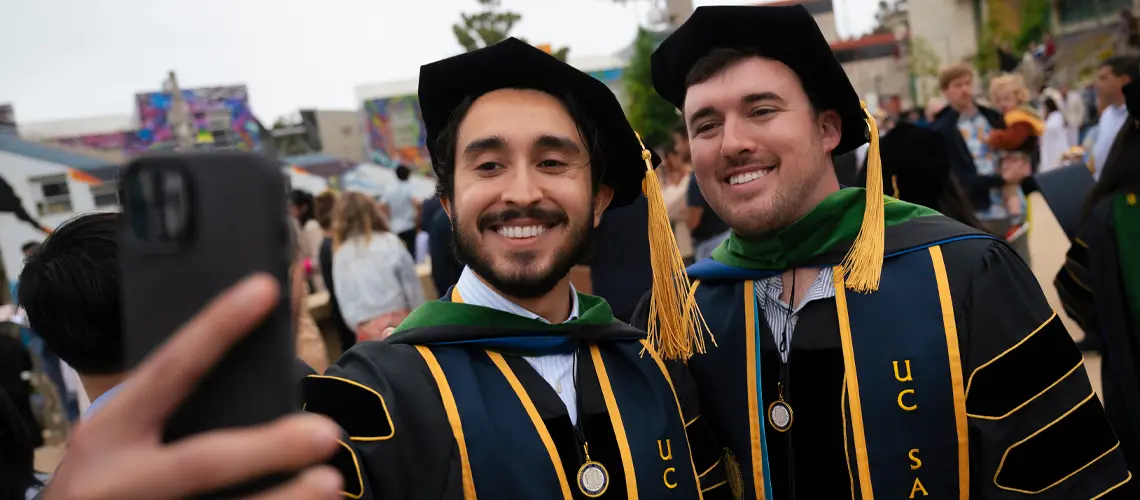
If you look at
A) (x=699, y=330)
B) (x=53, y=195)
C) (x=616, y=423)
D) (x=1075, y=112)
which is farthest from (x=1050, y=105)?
(x=53, y=195)

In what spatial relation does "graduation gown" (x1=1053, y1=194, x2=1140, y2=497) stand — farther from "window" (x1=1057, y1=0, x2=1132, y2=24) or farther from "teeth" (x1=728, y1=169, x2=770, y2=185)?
"window" (x1=1057, y1=0, x2=1132, y2=24)

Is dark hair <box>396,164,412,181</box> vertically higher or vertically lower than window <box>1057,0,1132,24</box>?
lower

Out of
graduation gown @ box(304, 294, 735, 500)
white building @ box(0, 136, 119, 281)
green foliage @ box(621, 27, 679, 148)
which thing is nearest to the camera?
graduation gown @ box(304, 294, 735, 500)

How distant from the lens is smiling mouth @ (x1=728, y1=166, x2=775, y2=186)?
2150 mm

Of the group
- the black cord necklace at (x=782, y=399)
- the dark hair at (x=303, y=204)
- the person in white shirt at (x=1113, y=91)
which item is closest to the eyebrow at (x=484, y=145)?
the black cord necklace at (x=782, y=399)

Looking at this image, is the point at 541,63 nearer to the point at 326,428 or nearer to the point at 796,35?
the point at 796,35

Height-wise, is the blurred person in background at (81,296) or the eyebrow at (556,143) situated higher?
the eyebrow at (556,143)

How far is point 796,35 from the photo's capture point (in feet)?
7.13

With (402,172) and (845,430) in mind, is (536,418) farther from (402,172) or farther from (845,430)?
(402,172)

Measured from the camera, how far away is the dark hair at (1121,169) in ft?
10.5

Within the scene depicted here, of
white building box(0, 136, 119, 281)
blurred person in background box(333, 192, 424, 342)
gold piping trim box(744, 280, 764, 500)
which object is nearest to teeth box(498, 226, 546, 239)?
gold piping trim box(744, 280, 764, 500)

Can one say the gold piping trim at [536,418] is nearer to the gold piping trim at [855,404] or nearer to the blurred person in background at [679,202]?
the gold piping trim at [855,404]

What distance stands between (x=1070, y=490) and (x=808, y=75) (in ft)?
4.21

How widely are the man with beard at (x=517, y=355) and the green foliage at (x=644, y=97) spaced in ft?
108
